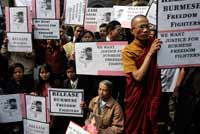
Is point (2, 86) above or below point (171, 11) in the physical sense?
below

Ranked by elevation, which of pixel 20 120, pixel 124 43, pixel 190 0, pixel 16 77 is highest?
pixel 190 0

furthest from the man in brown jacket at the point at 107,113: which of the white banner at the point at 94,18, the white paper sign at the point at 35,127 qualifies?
the white banner at the point at 94,18

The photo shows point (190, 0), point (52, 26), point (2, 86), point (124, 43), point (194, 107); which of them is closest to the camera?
point (190, 0)

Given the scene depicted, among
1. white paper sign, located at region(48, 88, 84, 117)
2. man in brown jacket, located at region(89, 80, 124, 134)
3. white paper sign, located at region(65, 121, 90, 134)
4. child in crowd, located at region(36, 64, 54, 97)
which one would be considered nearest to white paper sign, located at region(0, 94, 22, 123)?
child in crowd, located at region(36, 64, 54, 97)

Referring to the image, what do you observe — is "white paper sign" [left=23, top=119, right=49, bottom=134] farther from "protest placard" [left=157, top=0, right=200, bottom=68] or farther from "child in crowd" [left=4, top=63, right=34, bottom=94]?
"protest placard" [left=157, top=0, right=200, bottom=68]

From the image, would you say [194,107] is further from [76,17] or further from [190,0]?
[76,17]

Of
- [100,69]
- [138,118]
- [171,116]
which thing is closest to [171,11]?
[138,118]

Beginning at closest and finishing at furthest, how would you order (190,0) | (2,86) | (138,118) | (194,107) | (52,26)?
(190,0), (138,118), (194,107), (2,86), (52,26)

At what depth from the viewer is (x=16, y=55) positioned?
29.8ft

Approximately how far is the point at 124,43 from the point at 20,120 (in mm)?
1907

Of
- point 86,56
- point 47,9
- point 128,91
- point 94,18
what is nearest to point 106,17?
point 94,18

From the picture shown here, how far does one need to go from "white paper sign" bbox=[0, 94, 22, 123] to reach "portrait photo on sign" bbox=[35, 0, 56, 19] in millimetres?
2254

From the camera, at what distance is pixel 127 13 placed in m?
8.75

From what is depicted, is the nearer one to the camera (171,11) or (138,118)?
(171,11)
